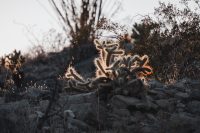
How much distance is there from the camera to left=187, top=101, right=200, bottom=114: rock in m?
5.38

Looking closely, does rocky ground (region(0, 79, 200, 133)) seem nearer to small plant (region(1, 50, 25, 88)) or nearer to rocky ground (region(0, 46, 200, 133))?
rocky ground (region(0, 46, 200, 133))

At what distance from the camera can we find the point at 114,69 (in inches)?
250

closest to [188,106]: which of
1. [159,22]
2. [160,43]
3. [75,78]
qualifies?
[75,78]

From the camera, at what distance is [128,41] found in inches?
484

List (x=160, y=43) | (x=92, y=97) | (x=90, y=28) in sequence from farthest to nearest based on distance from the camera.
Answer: (x=90, y=28) < (x=160, y=43) < (x=92, y=97)

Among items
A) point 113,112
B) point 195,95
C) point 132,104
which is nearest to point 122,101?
point 132,104

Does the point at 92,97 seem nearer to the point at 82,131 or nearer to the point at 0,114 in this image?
the point at 82,131

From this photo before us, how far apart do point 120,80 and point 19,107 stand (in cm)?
150

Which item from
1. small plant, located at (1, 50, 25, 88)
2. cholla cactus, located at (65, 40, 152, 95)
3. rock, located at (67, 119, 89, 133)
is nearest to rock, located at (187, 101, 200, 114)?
cholla cactus, located at (65, 40, 152, 95)

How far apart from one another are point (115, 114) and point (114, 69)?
3.75 feet

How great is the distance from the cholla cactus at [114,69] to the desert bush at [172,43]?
158cm

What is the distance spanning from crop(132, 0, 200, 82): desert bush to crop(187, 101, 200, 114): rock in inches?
95.2

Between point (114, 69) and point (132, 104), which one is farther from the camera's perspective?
point (114, 69)

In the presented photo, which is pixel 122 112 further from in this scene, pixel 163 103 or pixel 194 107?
pixel 194 107
